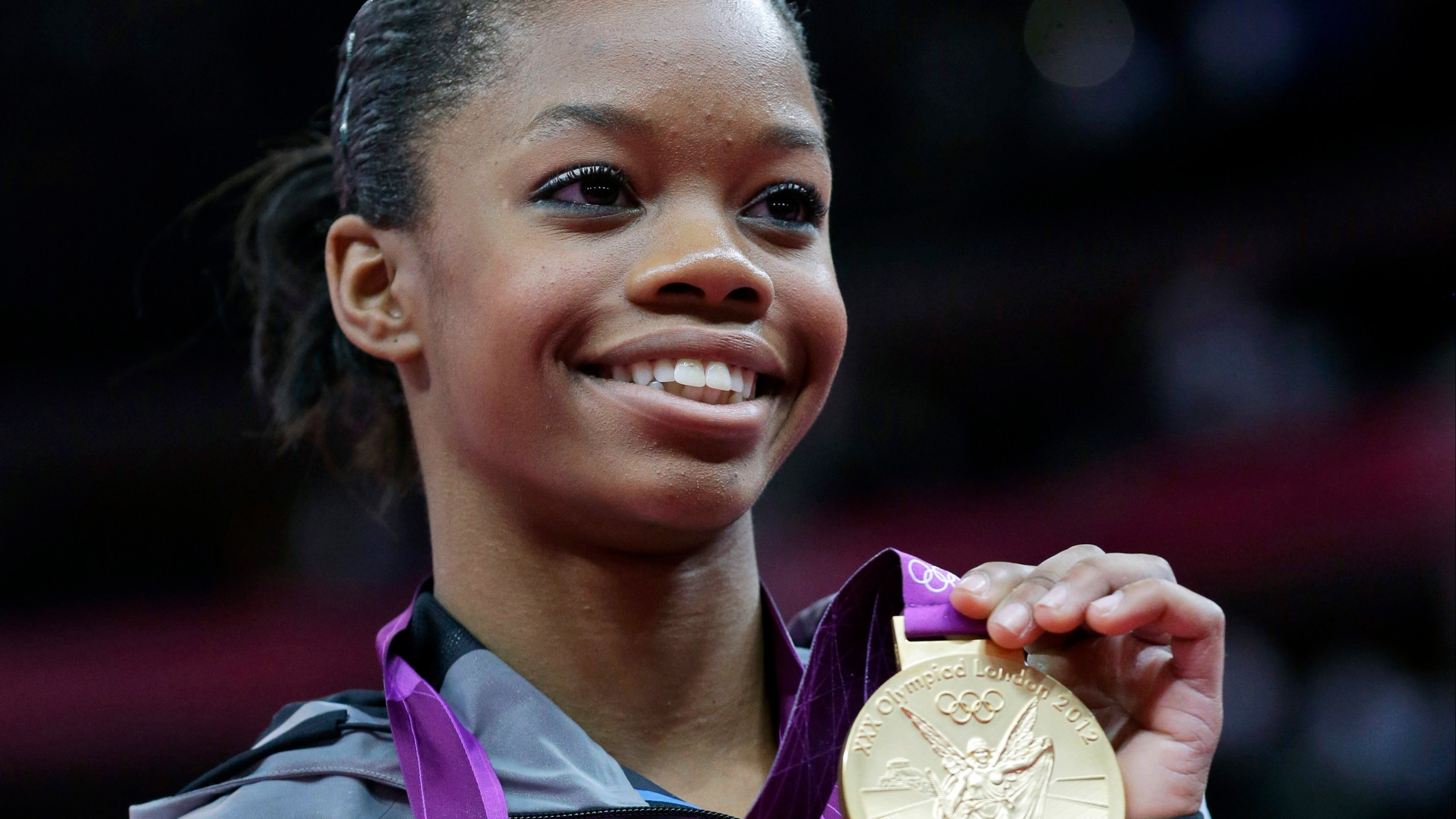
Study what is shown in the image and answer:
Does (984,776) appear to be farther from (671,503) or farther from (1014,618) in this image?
(671,503)

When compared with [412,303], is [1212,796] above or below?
below

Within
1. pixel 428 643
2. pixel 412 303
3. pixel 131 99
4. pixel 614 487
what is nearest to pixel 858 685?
pixel 614 487

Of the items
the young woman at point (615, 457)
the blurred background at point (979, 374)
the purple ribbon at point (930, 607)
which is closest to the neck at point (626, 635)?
the young woman at point (615, 457)

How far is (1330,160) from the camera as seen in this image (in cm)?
355

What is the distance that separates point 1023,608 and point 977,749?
0.14 meters

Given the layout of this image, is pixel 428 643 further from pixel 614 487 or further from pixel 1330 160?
pixel 1330 160

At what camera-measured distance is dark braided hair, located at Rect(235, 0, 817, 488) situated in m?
1.50

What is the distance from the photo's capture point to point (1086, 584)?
124 centimetres

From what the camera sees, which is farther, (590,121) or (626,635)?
(626,635)

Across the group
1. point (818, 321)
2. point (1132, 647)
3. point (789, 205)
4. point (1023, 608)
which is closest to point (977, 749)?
point (1023, 608)

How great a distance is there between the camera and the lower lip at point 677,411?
1.31 meters

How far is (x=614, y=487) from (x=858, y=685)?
1.06 ft

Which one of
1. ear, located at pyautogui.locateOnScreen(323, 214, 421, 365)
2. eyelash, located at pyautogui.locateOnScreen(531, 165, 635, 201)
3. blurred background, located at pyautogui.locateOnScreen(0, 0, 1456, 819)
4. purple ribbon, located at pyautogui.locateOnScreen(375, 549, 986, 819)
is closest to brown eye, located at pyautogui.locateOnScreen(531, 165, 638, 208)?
eyelash, located at pyautogui.locateOnScreen(531, 165, 635, 201)

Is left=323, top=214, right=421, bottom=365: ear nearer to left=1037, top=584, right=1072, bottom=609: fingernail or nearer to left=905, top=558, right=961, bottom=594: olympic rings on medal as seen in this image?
left=905, top=558, right=961, bottom=594: olympic rings on medal
